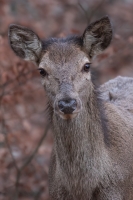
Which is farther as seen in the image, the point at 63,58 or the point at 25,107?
the point at 25,107

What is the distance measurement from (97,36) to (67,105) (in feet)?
4.99

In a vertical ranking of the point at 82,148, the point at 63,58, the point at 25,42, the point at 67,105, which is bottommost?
the point at 82,148

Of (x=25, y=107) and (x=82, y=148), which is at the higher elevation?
(x=82, y=148)

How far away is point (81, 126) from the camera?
7.70m

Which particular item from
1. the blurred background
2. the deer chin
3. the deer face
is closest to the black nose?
the deer face

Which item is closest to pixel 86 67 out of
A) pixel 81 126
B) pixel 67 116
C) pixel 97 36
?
pixel 97 36

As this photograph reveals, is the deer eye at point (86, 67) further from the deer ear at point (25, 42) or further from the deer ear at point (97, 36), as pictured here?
the deer ear at point (25, 42)

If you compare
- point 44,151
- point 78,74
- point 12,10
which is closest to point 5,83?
point 44,151

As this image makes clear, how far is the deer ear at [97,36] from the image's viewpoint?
7.97 metres

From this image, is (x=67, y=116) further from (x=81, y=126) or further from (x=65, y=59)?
(x=65, y=59)

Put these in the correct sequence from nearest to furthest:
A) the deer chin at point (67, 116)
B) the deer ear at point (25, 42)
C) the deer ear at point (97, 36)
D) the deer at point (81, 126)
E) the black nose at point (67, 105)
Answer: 1. the black nose at point (67, 105)
2. the deer chin at point (67, 116)
3. the deer at point (81, 126)
4. the deer ear at point (97, 36)
5. the deer ear at point (25, 42)

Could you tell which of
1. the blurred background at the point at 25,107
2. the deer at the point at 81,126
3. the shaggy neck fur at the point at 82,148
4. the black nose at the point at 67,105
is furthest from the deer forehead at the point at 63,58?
the blurred background at the point at 25,107

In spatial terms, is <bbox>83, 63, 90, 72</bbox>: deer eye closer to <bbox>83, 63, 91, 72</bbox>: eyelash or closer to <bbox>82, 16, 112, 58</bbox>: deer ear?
<bbox>83, 63, 91, 72</bbox>: eyelash

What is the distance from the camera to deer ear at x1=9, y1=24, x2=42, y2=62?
8180mm
